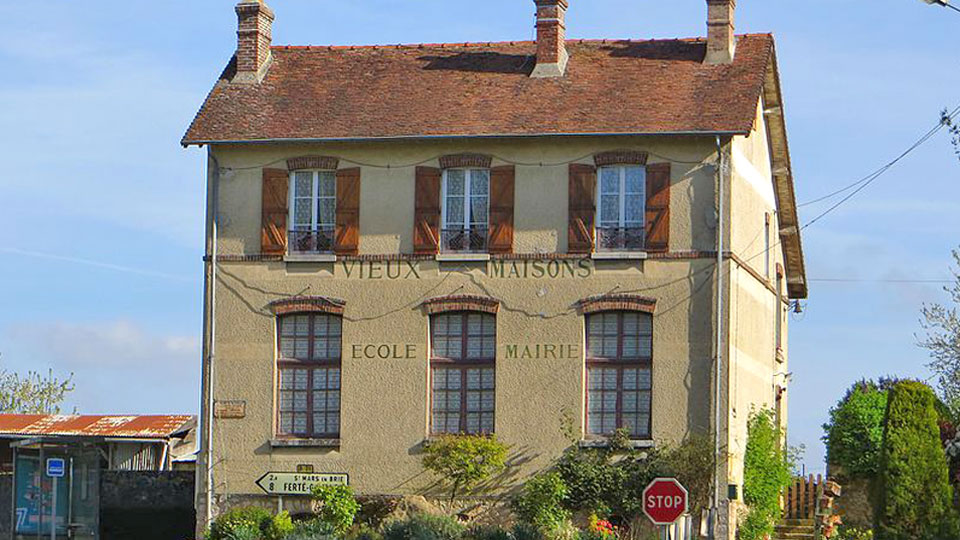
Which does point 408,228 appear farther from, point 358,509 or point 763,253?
point 763,253

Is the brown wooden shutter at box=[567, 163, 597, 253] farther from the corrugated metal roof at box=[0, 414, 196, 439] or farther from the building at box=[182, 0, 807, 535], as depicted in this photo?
the corrugated metal roof at box=[0, 414, 196, 439]

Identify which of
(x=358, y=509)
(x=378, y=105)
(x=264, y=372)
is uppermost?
(x=378, y=105)

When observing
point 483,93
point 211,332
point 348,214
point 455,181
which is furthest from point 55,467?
point 483,93

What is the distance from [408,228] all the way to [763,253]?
8012mm

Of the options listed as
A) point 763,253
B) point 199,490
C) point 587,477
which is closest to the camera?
point 587,477

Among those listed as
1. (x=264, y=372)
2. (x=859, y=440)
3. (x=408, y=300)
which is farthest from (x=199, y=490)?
(x=859, y=440)

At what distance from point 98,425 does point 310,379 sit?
7797 mm

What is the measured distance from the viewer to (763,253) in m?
35.7

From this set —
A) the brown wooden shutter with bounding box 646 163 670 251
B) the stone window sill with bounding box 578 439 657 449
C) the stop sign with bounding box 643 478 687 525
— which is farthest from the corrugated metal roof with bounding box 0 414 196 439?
the stop sign with bounding box 643 478 687 525

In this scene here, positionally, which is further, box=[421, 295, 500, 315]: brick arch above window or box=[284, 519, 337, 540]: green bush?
box=[421, 295, 500, 315]: brick arch above window

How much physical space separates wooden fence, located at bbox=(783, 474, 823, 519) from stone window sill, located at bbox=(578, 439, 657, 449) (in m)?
6.73

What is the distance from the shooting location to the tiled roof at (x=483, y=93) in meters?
31.5

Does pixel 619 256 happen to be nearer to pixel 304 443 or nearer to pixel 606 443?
pixel 606 443

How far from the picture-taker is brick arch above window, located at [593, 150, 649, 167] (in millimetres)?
31375
